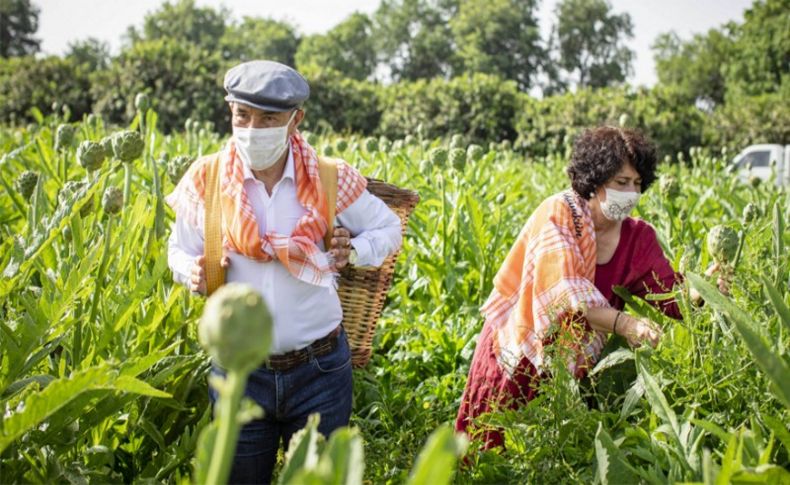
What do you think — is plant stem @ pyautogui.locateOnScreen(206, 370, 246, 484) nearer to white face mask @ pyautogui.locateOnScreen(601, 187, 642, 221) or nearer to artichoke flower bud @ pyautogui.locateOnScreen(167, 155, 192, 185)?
white face mask @ pyautogui.locateOnScreen(601, 187, 642, 221)

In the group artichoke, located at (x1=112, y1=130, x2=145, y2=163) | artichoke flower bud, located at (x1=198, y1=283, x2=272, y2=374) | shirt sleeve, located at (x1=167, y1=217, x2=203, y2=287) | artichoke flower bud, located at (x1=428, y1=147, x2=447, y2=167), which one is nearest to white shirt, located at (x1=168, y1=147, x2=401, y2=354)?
shirt sleeve, located at (x1=167, y1=217, x2=203, y2=287)

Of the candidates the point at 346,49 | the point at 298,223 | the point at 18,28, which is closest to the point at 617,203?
the point at 298,223

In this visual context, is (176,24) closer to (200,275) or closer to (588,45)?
(588,45)

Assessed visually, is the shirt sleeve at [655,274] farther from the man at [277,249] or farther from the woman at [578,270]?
the man at [277,249]

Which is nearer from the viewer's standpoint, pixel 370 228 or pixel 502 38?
pixel 370 228

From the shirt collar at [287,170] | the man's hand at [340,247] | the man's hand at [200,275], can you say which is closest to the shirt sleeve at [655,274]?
the man's hand at [340,247]

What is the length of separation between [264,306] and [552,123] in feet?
49.0

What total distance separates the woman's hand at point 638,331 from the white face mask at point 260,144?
941 mm

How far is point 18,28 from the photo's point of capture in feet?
171

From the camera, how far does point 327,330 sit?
2.07 metres

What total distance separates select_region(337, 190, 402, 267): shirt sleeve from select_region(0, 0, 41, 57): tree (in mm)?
54865

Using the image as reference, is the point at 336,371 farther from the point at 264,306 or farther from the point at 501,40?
the point at 501,40

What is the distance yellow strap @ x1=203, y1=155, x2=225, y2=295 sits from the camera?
1.97 metres

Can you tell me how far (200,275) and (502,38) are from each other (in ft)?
172
